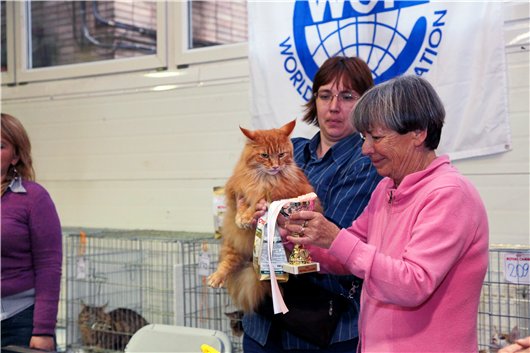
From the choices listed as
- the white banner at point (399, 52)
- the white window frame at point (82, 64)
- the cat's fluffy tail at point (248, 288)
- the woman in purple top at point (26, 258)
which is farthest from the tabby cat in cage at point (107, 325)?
the cat's fluffy tail at point (248, 288)

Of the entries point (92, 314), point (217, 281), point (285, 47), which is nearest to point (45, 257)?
point (217, 281)

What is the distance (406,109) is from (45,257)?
5.33 ft

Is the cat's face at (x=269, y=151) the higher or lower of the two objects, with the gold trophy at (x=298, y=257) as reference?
higher

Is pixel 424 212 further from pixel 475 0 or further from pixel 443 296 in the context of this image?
pixel 475 0

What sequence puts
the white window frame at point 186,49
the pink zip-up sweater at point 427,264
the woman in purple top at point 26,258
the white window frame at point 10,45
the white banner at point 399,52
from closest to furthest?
the pink zip-up sweater at point 427,264 < the woman in purple top at point 26,258 < the white banner at point 399,52 < the white window frame at point 186,49 < the white window frame at point 10,45

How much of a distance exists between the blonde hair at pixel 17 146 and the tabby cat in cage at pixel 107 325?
1522mm

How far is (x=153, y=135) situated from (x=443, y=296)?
3080 millimetres

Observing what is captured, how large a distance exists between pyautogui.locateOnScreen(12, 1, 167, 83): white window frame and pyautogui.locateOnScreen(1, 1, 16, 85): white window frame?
0.04 m

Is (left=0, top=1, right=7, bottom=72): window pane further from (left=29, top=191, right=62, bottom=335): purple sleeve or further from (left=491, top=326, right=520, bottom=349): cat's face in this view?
(left=491, top=326, right=520, bottom=349): cat's face

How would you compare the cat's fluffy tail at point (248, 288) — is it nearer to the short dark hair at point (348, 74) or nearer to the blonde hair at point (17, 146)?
the short dark hair at point (348, 74)

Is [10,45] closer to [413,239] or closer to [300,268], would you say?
[300,268]

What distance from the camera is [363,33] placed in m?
3.21

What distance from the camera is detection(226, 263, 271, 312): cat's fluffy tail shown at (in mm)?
1917

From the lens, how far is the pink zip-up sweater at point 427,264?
4.51 feet
